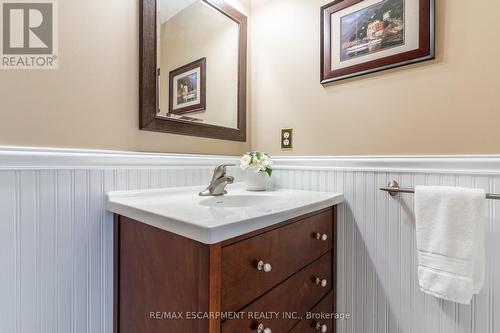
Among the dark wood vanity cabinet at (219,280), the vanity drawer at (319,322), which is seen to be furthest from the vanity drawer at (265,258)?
the vanity drawer at (319,322)

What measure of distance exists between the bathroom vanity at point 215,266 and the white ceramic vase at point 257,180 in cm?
33

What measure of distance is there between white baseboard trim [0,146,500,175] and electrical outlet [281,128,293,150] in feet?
0.38

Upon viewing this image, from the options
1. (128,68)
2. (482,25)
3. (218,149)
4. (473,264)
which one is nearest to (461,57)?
(482,25)

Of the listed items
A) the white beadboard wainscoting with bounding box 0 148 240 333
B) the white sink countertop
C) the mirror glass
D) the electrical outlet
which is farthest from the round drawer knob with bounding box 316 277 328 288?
the mirror glass

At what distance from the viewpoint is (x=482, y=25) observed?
2.77 feet

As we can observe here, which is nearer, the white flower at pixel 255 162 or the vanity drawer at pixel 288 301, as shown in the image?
the vanity drawer at pixel 288 301

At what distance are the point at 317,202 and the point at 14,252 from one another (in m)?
0.95

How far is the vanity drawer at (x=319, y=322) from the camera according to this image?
88 cm

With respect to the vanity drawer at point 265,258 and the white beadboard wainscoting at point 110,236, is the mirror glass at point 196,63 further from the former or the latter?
the vanity drawer at point 265,258

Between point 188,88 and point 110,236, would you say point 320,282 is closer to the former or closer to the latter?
point 110,236

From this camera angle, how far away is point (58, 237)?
0.79 metres

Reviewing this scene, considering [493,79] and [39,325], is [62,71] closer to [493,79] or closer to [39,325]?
[39,325]

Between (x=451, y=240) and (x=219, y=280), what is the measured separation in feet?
2.47

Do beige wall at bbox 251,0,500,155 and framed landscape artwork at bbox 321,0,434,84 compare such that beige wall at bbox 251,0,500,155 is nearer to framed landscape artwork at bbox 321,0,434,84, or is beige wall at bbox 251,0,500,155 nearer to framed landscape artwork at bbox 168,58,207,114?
framed landscape artwork at bbox 321,0,434,84
